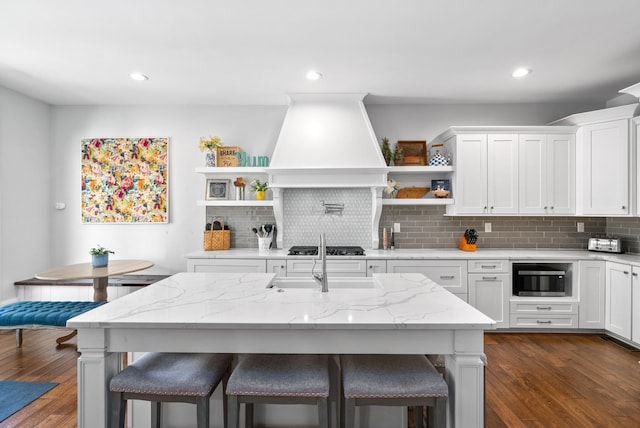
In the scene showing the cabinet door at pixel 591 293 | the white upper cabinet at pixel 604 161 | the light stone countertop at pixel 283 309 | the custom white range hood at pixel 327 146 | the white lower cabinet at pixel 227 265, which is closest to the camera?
the light stone countertop at pixel 283 309

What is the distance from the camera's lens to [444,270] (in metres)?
3.79

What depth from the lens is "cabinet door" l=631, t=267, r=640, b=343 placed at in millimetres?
3275

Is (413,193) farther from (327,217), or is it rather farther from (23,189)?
(23,189)

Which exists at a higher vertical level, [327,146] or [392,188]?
[327,146]

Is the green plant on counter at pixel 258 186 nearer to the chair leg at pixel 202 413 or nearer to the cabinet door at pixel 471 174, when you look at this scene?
the cabinet door at pixel 471 174

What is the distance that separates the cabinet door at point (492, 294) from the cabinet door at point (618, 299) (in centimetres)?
96

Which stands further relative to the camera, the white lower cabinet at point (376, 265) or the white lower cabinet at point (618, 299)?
the white lower cabinet at point (376, 265)

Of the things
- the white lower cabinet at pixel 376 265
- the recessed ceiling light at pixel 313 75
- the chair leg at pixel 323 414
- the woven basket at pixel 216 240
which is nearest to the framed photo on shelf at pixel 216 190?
the woven basket at pixel 216 240

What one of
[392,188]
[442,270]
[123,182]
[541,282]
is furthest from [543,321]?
[123,182]

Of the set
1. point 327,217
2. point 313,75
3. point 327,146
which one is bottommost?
point 327,217

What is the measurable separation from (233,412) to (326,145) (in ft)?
9.81

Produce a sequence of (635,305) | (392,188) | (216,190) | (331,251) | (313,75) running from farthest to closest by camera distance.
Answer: (216,190) → (392,188) → (331,251) → (313,75) → (635,305)

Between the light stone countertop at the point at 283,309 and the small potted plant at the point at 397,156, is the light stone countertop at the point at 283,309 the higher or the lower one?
the lower one

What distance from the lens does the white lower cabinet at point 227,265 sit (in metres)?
3.84
